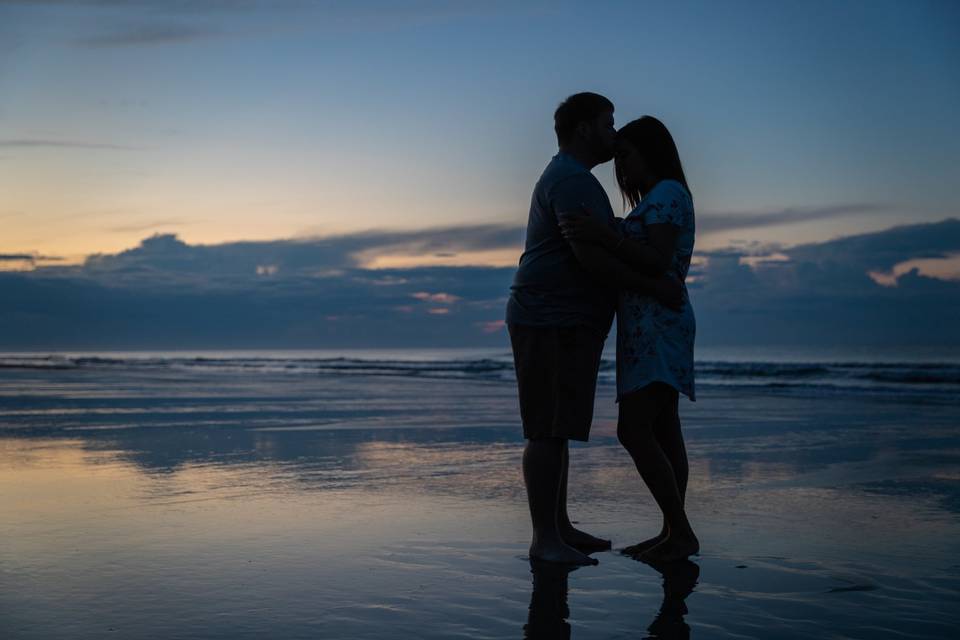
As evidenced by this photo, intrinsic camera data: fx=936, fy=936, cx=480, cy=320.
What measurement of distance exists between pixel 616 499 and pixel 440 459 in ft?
5.83

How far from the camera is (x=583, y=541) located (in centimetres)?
369

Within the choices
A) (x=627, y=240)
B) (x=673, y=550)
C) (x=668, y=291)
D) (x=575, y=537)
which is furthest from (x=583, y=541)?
(x=627, y=240)

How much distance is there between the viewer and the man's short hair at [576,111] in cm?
369

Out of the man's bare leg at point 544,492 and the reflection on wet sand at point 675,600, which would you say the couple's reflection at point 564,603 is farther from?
the man's bare leg at point 544,492

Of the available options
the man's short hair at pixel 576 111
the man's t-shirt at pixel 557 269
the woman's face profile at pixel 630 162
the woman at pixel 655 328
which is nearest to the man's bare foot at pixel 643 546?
the woman at pixel 655 328

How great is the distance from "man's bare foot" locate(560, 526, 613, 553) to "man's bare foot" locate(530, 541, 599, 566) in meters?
0.16

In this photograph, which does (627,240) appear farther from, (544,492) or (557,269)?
(544,492)

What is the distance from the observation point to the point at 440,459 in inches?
246

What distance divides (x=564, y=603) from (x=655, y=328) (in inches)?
47.5

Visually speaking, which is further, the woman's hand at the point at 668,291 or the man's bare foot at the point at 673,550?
the woman's hand at the point at 668,291

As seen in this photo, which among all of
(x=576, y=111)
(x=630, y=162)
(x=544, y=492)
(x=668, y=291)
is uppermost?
(x=576, y=111)

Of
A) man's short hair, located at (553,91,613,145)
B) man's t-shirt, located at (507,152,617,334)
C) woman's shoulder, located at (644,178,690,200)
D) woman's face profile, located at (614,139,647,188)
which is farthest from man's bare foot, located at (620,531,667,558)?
man's short hair, located at (553,91,613,145)

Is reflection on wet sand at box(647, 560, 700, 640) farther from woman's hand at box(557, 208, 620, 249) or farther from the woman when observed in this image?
woman's hand at box(557, 208, 620, 249)

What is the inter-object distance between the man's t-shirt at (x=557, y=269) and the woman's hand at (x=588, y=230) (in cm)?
6
